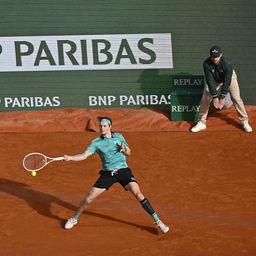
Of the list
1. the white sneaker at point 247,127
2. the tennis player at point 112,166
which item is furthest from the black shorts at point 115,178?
the white sneaker at point 247,127

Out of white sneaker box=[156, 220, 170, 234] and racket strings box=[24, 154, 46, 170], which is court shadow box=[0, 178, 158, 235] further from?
racket strings box=[24, 154, 46, 170]

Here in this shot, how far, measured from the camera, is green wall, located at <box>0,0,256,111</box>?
554 inches

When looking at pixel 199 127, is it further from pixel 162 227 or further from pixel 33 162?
pixel 33 162

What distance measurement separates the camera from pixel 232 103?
13367 millimetres

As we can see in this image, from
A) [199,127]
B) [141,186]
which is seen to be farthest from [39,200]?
[199,127]

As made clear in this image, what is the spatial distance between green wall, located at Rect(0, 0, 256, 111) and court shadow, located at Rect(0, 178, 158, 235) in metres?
4.43

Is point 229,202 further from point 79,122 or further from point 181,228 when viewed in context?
point 79,122

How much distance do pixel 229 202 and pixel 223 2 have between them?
6.79 meters

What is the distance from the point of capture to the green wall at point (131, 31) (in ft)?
46.2

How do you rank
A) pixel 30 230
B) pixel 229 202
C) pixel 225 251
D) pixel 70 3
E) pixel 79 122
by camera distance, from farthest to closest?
Result: pixel 70 3
pixel 79 122
pixel 229 202
pixel 30 230
pixel 225 251

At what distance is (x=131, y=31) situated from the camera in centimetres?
1425

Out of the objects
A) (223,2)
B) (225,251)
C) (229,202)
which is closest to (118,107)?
(223,2)

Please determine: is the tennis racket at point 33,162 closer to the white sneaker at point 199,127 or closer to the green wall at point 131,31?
the white sneaker at point 199,127

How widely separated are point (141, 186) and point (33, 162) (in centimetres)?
239
